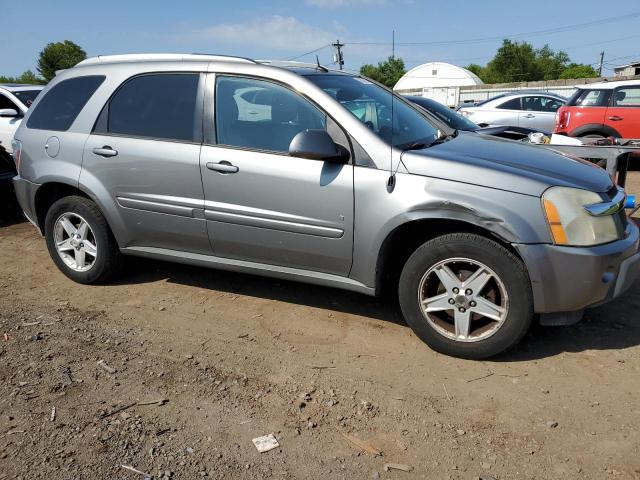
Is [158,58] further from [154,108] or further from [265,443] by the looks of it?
[265,443]

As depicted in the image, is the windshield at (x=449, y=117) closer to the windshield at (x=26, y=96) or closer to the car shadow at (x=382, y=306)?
the car shadow at (x=382, y=306)

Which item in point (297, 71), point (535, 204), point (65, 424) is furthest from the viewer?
point (297, 71)

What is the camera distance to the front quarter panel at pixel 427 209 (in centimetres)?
316

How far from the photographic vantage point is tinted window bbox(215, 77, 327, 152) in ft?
12.4

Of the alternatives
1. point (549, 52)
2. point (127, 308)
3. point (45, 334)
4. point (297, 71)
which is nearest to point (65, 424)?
point (45, 334)

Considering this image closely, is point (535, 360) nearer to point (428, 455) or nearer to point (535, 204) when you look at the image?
point (535, 204)

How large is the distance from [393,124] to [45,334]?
9.28 feet

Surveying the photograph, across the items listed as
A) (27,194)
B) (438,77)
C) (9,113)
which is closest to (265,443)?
(27,194)

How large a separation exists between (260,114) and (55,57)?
74.7 metres

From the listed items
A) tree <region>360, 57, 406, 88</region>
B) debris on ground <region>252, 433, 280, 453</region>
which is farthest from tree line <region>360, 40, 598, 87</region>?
debris on ground <region>252, 433, 280, 453</region>

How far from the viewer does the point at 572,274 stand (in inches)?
124

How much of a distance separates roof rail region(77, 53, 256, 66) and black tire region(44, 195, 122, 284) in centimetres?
115

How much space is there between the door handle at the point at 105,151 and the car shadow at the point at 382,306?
1.16 metres

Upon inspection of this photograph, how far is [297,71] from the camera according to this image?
12.9ft
